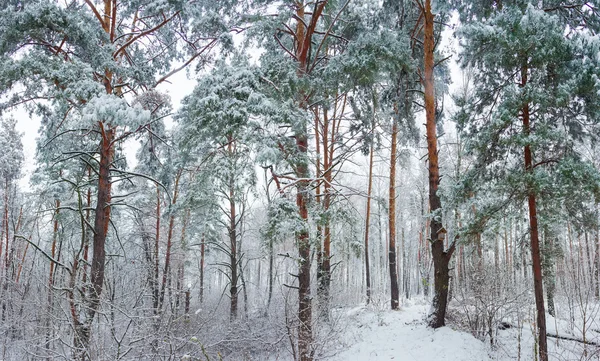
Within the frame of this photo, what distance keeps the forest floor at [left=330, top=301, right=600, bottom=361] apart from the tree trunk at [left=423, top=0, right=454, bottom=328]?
20.5 inches

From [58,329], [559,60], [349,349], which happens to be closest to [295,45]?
[559,60]

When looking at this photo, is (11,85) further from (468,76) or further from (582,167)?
(468,76)

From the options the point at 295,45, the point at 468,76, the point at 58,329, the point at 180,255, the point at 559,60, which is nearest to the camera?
the point at 58,329

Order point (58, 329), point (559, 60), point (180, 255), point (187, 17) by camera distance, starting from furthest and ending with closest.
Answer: point (180, 255)
point (187, 17)
point (559, 60)
point (58, 329)

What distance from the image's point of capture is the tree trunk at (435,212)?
8.54 metres

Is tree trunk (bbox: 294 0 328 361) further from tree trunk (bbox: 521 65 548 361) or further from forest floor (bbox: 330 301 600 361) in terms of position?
tree trunk (bbox: 521 65 548 361)

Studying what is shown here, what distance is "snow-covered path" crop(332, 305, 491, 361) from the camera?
7.89 metres

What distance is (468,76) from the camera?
41.7 ft

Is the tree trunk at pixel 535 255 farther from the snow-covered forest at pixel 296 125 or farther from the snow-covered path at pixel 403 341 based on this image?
the snow-covered path at pixel 403 341

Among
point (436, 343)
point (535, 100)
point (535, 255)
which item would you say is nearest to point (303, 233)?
point (436, 343)

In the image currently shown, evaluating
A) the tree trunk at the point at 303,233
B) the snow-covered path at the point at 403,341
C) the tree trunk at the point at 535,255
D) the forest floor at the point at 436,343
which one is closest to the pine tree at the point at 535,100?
the tree trunk at the point at 535,255

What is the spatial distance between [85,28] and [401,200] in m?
23.4

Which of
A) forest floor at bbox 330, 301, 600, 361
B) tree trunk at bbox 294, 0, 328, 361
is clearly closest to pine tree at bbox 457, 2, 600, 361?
forest floor at bbox 330, 301, 600, 361

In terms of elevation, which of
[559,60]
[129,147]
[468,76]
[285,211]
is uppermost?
[468,76]
